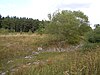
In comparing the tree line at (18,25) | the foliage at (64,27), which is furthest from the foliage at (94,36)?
the tree line at (18,25)

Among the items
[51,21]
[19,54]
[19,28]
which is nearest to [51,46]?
[51,21]

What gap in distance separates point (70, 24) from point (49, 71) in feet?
95.5

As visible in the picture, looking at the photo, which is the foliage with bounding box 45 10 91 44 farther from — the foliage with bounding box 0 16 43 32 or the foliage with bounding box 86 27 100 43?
the foliage with bounding box 0 16 43 32

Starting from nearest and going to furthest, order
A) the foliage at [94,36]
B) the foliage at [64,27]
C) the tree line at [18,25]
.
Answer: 1. the foliage at [94,36]
2. the foliage at [64,27]
3. the tree line at [18,25]

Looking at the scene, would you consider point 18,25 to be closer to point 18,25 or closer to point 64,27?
point 18,25

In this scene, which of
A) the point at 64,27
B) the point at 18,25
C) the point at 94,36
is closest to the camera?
the point at 94,36

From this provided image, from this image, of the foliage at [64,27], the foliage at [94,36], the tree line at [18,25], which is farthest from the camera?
the tree line at [18,25]

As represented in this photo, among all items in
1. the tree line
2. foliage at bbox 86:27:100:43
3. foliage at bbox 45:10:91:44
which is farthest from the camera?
the tree line

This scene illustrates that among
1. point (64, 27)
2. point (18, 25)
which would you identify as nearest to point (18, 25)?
point (18, 25)

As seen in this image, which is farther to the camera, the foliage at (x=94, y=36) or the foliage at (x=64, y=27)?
the foliage at (x=64, y=27)

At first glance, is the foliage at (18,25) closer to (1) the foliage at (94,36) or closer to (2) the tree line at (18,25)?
(2) the tree line at (18,25)

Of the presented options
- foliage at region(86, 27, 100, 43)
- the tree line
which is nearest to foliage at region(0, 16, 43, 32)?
the tree line

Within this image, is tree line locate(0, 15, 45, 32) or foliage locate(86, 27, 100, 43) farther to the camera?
tree line locate(0, 15, 45, 32)

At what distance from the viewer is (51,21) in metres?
34.4
